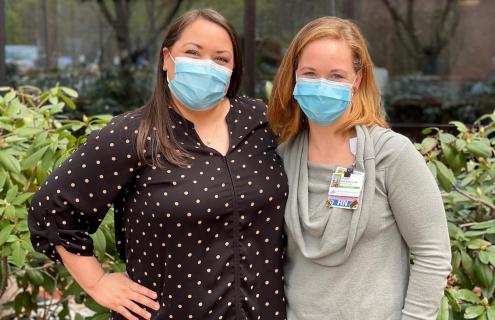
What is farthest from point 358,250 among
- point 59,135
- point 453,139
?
point 59,135

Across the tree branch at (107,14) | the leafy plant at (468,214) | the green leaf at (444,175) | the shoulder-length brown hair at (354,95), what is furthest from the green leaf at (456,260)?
the tree branch at (107,14)

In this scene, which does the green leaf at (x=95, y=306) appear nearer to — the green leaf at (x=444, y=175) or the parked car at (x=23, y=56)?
the green leaf at (x=444, y=175)

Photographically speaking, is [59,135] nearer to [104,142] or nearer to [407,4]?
[104,142]

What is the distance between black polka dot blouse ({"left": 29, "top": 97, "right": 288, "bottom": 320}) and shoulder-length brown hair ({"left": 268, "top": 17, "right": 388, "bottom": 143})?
207 millimetres

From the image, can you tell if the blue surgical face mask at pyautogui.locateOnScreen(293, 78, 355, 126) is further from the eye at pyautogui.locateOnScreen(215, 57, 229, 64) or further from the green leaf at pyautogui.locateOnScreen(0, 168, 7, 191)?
the green leaf at pyautogui.locateOnScreen(0, 168, 7, 191)

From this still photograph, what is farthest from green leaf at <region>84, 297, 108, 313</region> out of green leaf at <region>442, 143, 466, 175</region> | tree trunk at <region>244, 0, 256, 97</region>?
tree trunk at <region>244, 0, 256, 97</region>

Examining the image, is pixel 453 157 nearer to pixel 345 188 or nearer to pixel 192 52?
pixel 345 188

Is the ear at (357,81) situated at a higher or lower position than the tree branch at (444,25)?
higher

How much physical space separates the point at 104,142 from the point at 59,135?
2.46 ft

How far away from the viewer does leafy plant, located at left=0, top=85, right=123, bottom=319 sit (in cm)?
232

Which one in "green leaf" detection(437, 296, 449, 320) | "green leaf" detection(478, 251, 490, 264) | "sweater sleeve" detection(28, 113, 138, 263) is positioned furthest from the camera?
"green leaf" detection(478, 251, 490, 264)

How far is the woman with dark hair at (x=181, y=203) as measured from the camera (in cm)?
181

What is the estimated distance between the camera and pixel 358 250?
1792 millimetres

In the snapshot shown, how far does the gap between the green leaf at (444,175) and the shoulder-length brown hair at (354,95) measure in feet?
2.00
